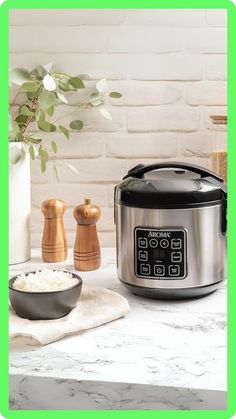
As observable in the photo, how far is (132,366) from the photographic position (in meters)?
1.01

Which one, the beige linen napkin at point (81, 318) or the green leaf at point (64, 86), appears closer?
the beige linen napkin at point (81, 318)

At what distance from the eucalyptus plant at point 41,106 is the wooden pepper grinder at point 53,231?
0.11 meters

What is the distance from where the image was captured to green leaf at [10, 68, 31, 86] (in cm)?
159

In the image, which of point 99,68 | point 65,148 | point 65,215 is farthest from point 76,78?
point 65,215

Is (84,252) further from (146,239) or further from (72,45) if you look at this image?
(72,45)

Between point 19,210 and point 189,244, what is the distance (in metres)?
0.53

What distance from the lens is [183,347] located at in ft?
3.56

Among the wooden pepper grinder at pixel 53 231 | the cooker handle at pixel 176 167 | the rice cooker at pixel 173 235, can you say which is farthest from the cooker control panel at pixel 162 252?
the wooden pepper grinder at pixel 53 231

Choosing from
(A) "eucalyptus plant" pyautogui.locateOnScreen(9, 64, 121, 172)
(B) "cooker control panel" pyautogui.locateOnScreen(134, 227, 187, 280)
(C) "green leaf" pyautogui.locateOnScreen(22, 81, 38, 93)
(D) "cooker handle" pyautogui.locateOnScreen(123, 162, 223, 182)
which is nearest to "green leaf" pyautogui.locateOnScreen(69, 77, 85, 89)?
(A) "eucalyptus plant" pyautogui.locateOnScreen(9, 64, 121, 172)

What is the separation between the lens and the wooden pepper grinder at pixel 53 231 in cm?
160

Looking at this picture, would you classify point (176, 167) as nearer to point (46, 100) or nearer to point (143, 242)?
point (143, 242)

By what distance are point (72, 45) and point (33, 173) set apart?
14.0 inches

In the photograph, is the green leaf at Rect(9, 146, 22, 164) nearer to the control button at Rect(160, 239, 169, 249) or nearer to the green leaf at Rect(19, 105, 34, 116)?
the green leaf at Rect(19, 105, 34, 116)

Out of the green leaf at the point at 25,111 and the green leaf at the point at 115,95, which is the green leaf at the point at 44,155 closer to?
the green leaf at the point at 25,111
